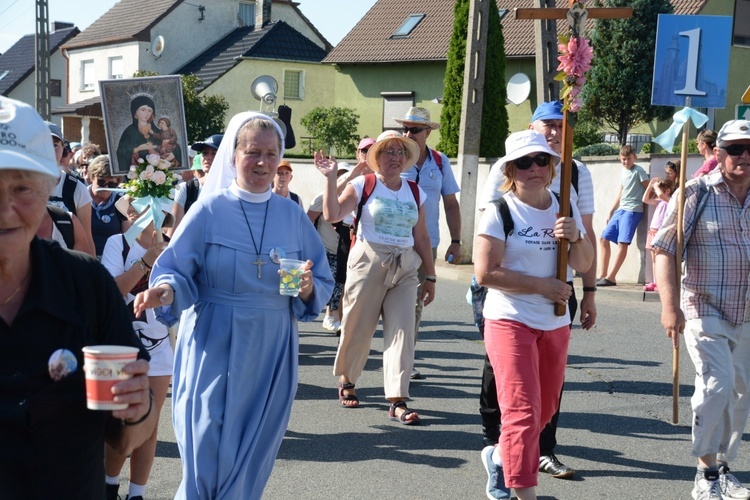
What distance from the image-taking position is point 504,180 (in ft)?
19.1

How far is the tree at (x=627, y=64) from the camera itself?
101 ft

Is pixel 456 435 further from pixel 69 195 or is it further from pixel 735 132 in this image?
pixel 69 195

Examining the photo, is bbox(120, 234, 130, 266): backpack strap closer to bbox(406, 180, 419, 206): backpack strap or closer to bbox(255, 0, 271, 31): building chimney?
bbox(406, 180, 419, 206): backpack strap

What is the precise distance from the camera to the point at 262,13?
163 feet

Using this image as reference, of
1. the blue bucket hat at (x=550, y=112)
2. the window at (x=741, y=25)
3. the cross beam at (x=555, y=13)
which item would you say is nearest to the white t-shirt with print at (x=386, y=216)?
the blue bucket hat at (x=550, y=112)

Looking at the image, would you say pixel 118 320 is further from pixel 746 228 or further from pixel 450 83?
pixel 450 83

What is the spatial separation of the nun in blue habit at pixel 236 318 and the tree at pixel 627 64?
2709 cm

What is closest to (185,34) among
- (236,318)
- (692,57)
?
(692,57)

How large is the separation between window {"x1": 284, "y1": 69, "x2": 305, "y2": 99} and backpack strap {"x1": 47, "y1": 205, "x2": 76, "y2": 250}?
145 ft

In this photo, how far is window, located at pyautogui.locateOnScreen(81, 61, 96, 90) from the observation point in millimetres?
55562

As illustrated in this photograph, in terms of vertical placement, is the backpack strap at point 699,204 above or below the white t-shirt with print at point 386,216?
above

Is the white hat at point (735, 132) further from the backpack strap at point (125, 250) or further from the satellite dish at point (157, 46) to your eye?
the satellite dish at point (157, 46)

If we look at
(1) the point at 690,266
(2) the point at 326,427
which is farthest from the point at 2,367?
(2) the point at 326,427

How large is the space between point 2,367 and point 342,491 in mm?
3813
